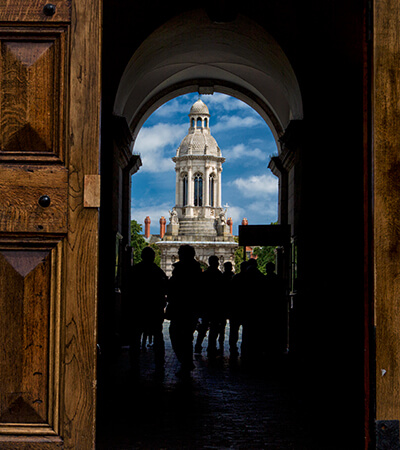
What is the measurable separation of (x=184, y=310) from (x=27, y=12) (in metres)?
6.30

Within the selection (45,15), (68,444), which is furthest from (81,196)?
(68,444)

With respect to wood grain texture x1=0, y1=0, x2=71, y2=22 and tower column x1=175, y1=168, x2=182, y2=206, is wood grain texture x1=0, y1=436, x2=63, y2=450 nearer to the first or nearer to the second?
wood grain texture x1=0, y1=0, x2=71, y2=22

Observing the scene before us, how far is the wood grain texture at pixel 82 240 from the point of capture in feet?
10.5

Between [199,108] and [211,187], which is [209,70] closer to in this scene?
[211,187]

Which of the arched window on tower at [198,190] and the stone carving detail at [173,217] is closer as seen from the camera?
the stone carving detail at [173,217]

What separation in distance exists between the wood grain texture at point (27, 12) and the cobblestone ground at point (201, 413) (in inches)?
129

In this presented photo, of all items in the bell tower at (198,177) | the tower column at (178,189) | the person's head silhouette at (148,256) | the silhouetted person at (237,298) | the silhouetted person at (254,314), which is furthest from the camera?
the tower column at (178,189)

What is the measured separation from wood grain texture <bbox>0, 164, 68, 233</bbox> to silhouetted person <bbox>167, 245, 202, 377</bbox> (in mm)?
5920

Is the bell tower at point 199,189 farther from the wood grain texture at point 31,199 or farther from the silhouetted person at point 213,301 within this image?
the wood grain texture at point 31,199

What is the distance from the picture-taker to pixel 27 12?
3332 millimetres

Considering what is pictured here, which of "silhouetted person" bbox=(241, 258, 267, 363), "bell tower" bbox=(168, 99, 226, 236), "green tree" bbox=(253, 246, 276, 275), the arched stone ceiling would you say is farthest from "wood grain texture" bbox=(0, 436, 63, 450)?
"bell tower" bbox=(168, 99, 226, 236)

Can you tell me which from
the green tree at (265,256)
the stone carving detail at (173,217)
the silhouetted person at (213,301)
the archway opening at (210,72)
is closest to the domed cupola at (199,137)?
the stone carving detail at (173,217)

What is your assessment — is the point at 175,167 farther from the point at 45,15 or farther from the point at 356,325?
the point at 45,15

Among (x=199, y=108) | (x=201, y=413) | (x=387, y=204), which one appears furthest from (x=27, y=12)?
(x=199, y=108)
